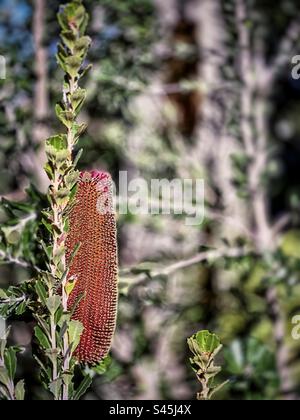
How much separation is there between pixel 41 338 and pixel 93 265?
98mm

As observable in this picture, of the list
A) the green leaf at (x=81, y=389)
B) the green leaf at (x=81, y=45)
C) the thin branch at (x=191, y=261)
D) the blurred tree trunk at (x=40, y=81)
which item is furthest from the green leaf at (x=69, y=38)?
the blurred tree trunk at (x=40, y=81)

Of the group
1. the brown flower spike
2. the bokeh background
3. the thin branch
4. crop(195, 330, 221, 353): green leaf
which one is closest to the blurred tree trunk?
the bokeh background

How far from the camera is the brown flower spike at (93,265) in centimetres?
62

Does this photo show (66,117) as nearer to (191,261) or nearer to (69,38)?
(69,38)

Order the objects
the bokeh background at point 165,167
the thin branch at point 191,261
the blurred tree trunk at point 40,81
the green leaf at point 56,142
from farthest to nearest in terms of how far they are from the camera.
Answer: the blurred tree trunk at point 40,81 → the bokeh background at point 165,167 → the thin branch at point 191,261 → the green leaf at point 56,142

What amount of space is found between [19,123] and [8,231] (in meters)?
0.43

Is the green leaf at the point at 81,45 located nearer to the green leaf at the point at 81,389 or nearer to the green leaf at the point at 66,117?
the green leaf at the point at 66,117

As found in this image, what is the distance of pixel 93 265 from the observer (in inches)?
24.3

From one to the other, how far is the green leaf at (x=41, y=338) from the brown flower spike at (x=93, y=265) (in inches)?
2.0

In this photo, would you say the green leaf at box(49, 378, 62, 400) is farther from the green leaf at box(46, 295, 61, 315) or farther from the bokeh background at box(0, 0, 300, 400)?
the bokeh background at box(0, 0, 300, 400)

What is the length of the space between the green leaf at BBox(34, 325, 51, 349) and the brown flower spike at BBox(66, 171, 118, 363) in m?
0.05

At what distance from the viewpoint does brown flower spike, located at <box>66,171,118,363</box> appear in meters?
0.62

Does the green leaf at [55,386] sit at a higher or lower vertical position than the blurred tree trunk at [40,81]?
lower
